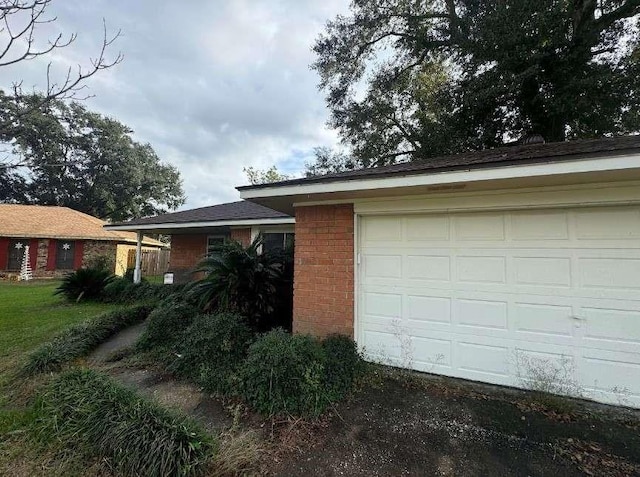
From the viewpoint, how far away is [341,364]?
12.9 ft

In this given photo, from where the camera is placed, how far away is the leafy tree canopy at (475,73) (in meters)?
8.82

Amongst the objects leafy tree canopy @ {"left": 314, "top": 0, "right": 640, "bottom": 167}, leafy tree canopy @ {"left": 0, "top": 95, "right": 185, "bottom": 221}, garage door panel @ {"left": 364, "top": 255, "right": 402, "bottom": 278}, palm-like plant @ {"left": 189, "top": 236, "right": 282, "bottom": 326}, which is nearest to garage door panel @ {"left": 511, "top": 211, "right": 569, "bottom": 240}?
garage door panel @ {"left": 364, "top": 255, "right": 402, "bottom": 278}

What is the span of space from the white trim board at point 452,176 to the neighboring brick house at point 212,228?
384 cm

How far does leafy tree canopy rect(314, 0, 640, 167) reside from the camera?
28.9ft

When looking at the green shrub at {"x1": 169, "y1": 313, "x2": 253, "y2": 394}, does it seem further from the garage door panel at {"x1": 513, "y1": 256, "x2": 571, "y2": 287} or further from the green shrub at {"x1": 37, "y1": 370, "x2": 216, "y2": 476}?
the garage door panel at {"x1": 513, "y1": 256, "x2": 571, "y2": 287}

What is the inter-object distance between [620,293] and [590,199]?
3.45 ft

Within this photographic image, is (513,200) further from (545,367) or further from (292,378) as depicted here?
A: (292,378)

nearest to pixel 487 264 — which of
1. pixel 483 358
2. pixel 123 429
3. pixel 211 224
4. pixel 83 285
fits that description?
pixel 483 358

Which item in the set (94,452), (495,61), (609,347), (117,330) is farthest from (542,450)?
(495,61)

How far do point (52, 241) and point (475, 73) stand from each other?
2356cm

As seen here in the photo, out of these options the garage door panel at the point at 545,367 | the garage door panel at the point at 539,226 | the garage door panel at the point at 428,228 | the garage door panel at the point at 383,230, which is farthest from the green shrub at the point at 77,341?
the garage door panel at the point at 539,226

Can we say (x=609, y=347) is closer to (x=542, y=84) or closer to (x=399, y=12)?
(x=542, y=84)

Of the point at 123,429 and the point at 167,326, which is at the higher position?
the point at 167,326

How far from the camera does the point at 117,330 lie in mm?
6727
